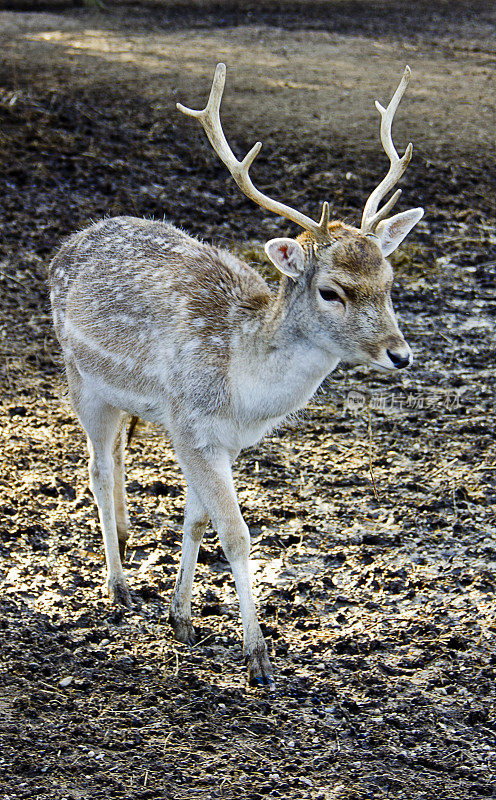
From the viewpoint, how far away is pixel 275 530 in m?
4.93

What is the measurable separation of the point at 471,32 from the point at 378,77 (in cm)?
362

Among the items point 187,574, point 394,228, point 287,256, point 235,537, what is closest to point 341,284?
point 287,256

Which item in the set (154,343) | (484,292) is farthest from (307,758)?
(484,292)

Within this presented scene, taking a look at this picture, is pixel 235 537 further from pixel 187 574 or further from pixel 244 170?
pixel 244 170

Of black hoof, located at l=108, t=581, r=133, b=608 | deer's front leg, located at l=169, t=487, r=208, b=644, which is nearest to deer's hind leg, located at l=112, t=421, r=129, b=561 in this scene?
black hoof, located at l=108, t=581, r=133, b=608

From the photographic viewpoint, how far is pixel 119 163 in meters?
9.23

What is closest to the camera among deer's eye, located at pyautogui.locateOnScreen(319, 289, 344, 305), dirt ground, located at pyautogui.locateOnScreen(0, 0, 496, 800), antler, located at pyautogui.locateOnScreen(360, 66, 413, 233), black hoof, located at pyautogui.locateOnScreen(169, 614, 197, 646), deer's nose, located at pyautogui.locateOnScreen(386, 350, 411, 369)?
dirt ground, located at pyautogui.locateOnScreen(0, 0, 496, 800)

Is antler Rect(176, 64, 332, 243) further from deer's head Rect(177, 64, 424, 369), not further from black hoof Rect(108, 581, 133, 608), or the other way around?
black hoof Rect(108, 581, 133, 608)

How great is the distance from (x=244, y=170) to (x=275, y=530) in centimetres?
182

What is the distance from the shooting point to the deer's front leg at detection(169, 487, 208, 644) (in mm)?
4160

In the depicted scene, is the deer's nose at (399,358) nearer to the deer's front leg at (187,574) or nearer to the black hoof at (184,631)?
the deer's front leg at (187,574)

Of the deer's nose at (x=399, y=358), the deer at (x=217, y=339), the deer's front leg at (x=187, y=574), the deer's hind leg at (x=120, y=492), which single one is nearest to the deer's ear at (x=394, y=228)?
the deer at (x=217, y=339)

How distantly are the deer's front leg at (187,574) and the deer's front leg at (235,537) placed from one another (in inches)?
8.8

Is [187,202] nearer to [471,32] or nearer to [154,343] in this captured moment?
[154,343]
